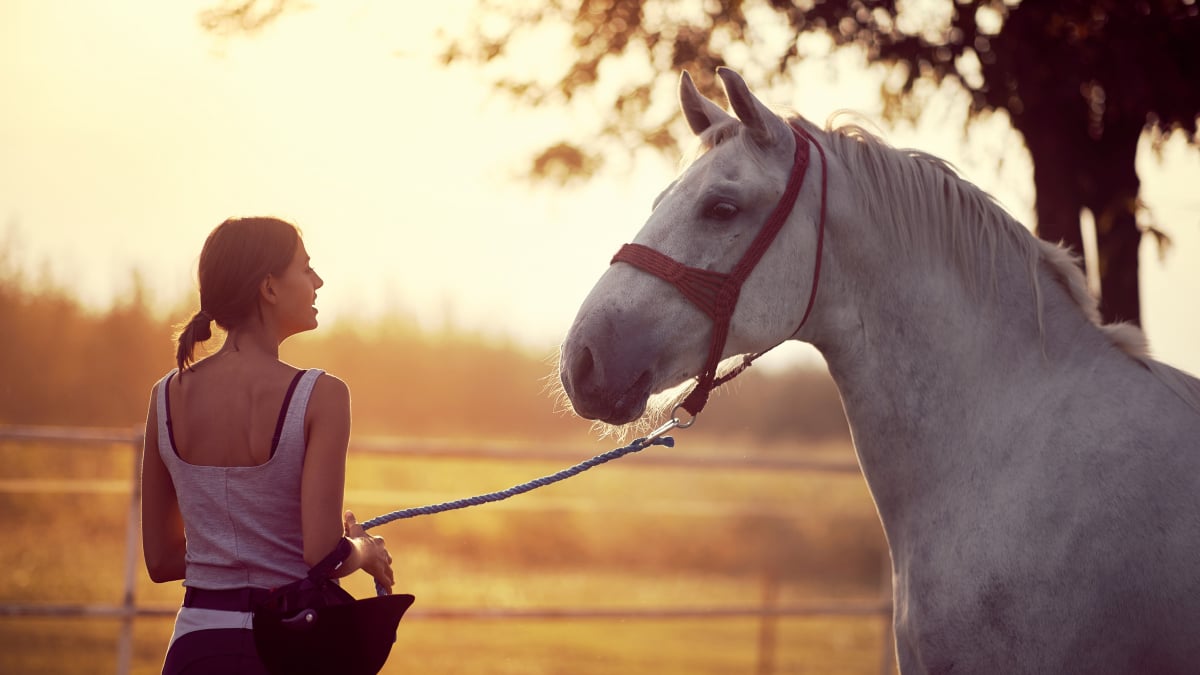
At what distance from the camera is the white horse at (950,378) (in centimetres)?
195

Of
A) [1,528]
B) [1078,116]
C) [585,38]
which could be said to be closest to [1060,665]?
[1078,116]

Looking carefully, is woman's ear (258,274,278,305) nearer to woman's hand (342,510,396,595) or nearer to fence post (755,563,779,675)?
woman's hand (342,510,396,595)

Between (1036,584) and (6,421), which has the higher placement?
(1036,584)

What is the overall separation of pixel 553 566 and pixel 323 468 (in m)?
12.8

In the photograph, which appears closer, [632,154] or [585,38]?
[585,38]

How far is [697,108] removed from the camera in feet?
7.75

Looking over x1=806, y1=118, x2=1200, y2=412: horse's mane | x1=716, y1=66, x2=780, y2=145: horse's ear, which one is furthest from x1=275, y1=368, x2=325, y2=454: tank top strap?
x1=806, y1=118, x2=1200, y2=412: horse's mane

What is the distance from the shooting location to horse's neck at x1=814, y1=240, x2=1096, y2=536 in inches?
85.8

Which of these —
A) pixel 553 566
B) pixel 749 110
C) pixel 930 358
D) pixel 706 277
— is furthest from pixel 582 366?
pixel 553 566

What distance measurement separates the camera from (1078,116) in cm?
439

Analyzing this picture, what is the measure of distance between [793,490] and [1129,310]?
14.0 metres

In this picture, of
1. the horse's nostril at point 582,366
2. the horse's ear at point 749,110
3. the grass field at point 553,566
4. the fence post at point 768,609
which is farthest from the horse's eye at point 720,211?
the fence post at point 768,609

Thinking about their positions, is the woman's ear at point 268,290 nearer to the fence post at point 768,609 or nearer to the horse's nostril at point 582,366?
the horse's nostril at point 582,366

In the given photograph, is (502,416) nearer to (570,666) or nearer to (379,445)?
(570,666)
